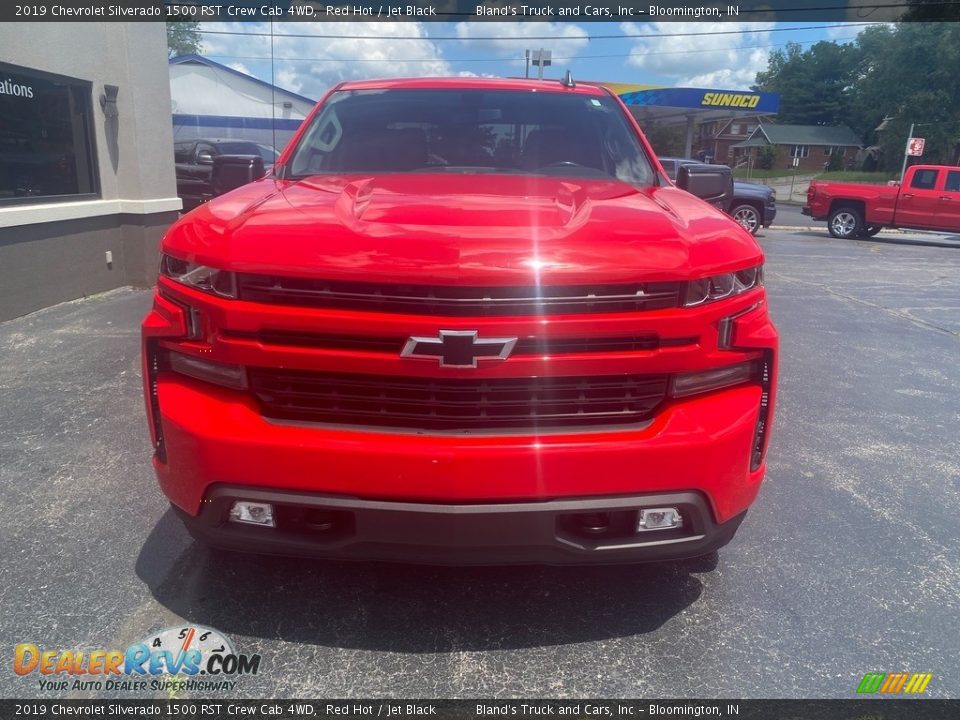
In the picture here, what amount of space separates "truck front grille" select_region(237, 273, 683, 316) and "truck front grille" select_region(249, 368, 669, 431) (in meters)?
0.20

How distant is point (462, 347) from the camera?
1937mm

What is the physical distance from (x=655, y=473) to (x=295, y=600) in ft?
4.43

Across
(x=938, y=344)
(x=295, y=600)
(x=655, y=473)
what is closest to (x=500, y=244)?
(x=655, y=473)

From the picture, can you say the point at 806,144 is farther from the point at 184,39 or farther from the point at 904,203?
the point at 904,203

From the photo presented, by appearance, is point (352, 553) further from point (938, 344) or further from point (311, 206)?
point (938, 344)

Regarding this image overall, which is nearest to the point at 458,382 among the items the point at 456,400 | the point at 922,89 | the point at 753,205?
the point at 456,400

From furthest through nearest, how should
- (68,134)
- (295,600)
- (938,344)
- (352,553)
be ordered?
(68,134) → (938,344) → (295,600) → (352,553)

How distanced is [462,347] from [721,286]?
80 cm

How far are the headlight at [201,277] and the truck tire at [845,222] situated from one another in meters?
18.6

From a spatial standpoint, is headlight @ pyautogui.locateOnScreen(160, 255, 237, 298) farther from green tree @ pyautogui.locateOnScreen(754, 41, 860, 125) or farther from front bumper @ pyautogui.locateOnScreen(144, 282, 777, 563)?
green tree @ pyautogui.locateOnScreen(754, 41, 860, 125)

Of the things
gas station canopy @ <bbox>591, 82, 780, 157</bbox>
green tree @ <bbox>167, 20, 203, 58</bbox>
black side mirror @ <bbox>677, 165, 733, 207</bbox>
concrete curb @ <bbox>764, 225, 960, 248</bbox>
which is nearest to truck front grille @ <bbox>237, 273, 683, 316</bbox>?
black side mirror @ <bbox>677, 165, 733, 207</bbox>

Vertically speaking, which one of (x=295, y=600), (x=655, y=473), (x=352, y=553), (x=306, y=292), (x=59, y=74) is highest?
(x=59, y=74)

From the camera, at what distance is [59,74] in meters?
6.87

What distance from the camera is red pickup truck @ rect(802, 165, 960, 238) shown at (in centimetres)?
1636
